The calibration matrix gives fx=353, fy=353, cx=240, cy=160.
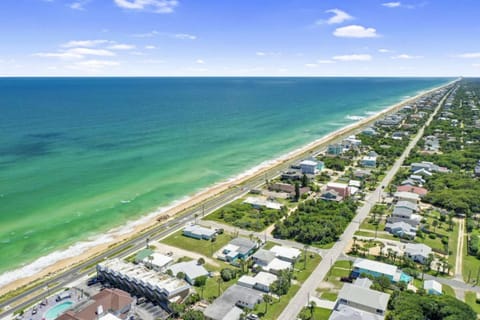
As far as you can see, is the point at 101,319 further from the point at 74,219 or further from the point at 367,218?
the point at 367,218

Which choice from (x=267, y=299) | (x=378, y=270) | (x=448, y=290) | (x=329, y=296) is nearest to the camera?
(x=267, y=299)

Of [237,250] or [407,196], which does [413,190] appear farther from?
[237,250]

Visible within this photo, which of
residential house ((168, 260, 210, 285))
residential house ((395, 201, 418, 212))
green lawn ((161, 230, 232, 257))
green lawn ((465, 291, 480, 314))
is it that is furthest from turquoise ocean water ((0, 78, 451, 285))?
green lawn ((465, 291, 480, 314))

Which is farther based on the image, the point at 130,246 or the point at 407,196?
the point at 407,196

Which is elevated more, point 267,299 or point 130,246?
point 267,299

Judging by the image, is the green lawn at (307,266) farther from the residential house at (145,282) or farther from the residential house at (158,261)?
the residential house at (158,261)

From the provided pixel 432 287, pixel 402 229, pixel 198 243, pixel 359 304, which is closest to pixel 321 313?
pixel 359 304
